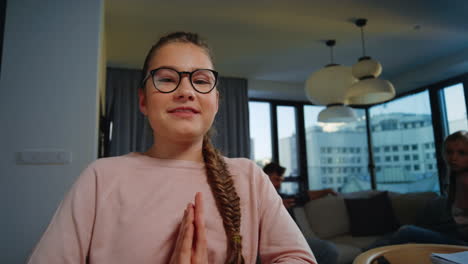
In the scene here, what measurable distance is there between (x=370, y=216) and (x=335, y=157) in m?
1.97

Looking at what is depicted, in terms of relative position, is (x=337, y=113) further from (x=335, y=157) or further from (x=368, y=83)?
(x=335, y=157)

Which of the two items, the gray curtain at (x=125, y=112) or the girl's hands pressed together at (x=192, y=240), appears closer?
the girl's hands pressed together at (x=192, y=240)

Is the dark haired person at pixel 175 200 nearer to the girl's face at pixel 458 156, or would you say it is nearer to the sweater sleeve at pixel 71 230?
the sweater sleeve at pixel 71 230

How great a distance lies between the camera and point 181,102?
671mm

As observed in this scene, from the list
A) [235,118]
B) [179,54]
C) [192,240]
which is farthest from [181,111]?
[235,118]

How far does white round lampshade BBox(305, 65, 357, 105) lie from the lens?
7.61 ft

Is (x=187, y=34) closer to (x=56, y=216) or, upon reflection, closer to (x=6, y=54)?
(x=56, y=216)

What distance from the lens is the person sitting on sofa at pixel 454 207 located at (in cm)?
190

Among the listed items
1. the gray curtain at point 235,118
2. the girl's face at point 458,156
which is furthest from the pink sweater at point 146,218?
the gray curtain at point 235,118

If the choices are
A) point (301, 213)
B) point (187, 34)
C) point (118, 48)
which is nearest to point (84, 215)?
point (187, 34)

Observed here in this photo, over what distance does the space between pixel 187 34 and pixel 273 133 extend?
14.1ft

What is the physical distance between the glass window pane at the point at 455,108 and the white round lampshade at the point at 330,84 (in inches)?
92.7

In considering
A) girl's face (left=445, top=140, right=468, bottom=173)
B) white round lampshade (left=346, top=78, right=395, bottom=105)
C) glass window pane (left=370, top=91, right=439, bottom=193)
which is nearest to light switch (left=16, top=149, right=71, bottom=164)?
white round lampshade (left=346, top=78, right=395, bottom=105)

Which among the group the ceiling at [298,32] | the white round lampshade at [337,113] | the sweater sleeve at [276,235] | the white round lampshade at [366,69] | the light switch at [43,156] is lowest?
the sweater sleeve at [276,235]
